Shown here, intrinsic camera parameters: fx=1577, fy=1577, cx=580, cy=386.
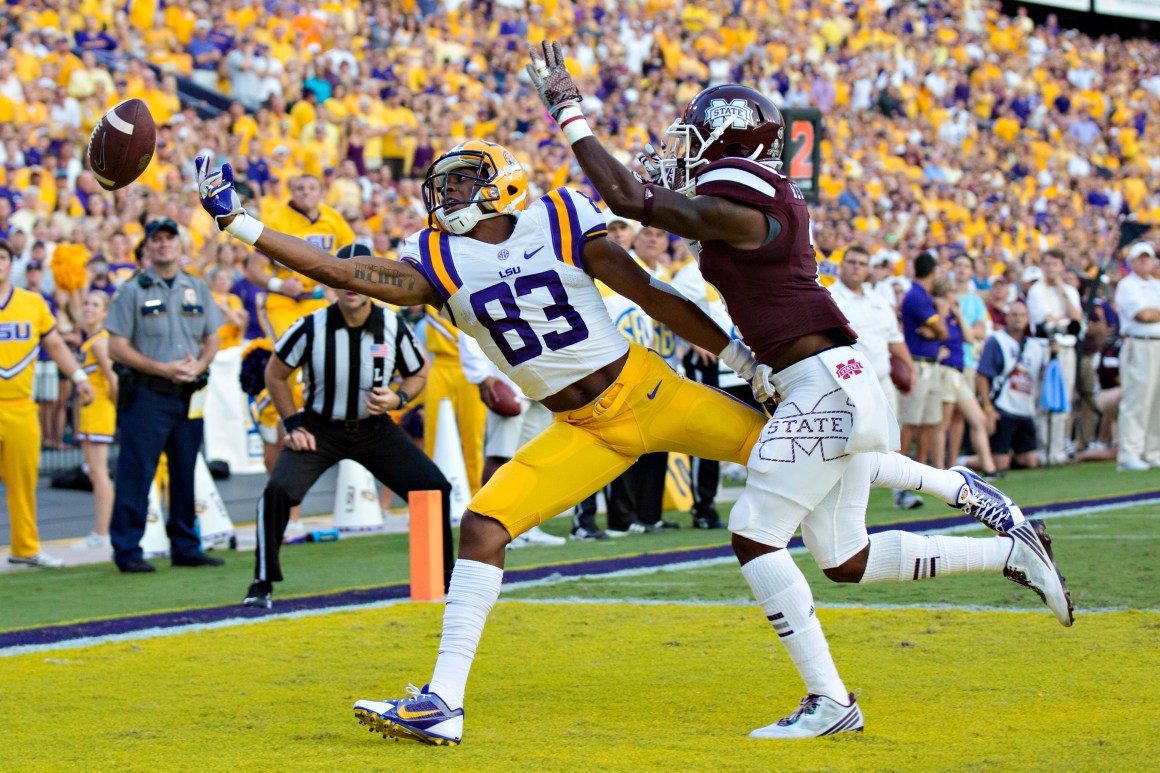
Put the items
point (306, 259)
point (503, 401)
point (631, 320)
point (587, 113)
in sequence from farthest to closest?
point (587, 113), point (503, 401), point (631, 320), point (306, 259)

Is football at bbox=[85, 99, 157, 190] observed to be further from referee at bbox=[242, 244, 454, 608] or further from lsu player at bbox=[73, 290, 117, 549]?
lsu player at bbox=[73, 290, 117, 549]

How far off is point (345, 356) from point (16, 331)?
2.50 m

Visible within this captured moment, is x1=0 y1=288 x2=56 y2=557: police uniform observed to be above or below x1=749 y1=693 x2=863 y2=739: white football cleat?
above

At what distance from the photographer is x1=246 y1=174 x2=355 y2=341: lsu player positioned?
35.1 ft

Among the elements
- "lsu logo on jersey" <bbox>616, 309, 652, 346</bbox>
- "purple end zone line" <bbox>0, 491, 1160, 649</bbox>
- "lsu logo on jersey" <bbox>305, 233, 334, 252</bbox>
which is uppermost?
"lsu logo on jersey" <bbox>305, 233, 334, 252</bbox>

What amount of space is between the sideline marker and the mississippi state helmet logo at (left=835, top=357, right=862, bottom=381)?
2.90 meters

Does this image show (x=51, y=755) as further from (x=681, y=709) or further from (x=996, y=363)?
(x=996, y=363)

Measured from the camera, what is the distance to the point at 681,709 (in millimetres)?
4961

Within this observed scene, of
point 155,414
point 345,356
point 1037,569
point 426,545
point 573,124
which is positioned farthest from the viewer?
point 155,414

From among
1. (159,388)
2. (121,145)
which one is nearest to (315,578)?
(159,388)

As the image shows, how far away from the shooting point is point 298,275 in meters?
10.7

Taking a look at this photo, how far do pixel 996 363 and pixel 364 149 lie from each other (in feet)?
24.0

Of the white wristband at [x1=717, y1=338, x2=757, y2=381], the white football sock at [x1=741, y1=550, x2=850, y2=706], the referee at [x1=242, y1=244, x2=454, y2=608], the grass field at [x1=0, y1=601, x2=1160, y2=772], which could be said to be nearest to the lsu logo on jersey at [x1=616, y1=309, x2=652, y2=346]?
the referee at [x1=242, y1=244, x2=454, y2=608]

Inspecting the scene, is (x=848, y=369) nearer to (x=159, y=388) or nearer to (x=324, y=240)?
(x=159, y=388)
